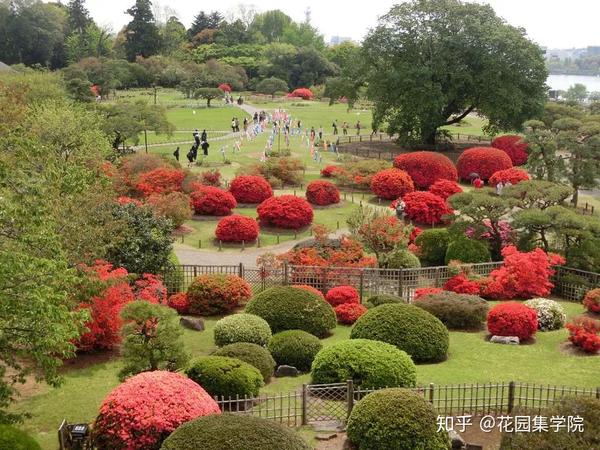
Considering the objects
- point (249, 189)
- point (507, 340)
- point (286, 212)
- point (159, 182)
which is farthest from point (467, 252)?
point (159, 182)

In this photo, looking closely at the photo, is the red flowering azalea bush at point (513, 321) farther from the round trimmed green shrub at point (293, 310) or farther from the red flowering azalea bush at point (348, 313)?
the round trimmed green shrub at point (293, 310)

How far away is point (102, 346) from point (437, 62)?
36.8 metres

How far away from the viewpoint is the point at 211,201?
113 ft

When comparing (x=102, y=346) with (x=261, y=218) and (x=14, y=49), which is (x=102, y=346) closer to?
(x=261, y=218)

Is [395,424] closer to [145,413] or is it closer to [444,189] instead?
[145,413]

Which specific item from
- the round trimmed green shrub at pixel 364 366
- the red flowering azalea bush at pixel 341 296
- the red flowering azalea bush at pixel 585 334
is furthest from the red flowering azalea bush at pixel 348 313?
the red flowering azalea bush at pixel 585 334

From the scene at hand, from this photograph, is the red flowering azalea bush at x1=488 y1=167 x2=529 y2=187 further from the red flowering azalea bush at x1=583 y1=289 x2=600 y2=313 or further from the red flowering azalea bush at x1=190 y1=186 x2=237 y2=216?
the red flowering azalea bush at x1=583 y1=289 x2=600 y2=313

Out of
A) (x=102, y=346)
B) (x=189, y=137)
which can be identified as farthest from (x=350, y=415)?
(x=189, y=137)

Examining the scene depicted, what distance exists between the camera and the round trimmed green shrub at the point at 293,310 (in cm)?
1987

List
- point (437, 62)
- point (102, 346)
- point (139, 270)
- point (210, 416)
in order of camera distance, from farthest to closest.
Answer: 1. point (437, 62)
2. point (139, 270)
3. point (102, 346)
4. point (210, 416)

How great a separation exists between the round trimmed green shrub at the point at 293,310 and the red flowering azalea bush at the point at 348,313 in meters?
1.53

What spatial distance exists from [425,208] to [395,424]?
21631 mm

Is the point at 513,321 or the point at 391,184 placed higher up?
the point at 391,184

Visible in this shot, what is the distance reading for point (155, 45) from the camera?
4018 inches
